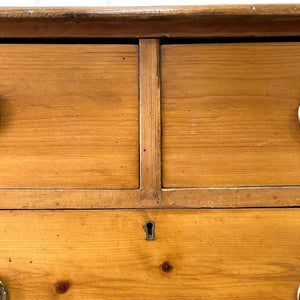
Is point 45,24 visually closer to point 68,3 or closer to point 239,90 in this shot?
point 239,90

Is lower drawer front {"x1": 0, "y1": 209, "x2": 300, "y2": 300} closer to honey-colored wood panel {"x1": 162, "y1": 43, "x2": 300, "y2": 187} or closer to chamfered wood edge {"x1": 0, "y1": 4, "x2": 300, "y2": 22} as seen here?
honey-colored wood panel {"x1": 162, "y1": 43, "x2": 300, "y2": 187}

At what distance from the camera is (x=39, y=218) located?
461 mm

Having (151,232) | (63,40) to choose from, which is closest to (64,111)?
(63,40)

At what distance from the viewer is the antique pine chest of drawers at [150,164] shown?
0.46 meters

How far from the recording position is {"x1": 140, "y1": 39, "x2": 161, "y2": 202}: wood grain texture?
453 mm

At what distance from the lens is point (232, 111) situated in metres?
0.46

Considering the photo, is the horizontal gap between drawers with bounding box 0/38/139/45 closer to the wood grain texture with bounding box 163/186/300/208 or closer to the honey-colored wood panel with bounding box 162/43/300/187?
the honey-colored wood panel with bounding box 162/43/300/187

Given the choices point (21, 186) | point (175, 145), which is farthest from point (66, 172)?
point (175, 145)

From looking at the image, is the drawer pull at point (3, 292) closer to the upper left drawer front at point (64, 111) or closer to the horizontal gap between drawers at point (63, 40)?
the upper left drawer front at point (64, 111)

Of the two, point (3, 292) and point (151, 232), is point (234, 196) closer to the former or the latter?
point (151, 232)

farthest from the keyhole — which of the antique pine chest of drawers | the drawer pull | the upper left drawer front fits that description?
the drawer pull

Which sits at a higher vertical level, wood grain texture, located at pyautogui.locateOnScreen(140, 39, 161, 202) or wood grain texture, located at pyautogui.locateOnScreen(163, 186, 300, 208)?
wood grain texture, located at pyautogui.locateOnScreen(140, 39, 161, 202)

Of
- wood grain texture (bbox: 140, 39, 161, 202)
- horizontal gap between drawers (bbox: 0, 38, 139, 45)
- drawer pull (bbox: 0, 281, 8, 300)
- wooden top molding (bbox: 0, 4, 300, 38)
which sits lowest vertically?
drawer pull (bbox: 0, 281, 8, 300)

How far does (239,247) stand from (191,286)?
10 centimetres
